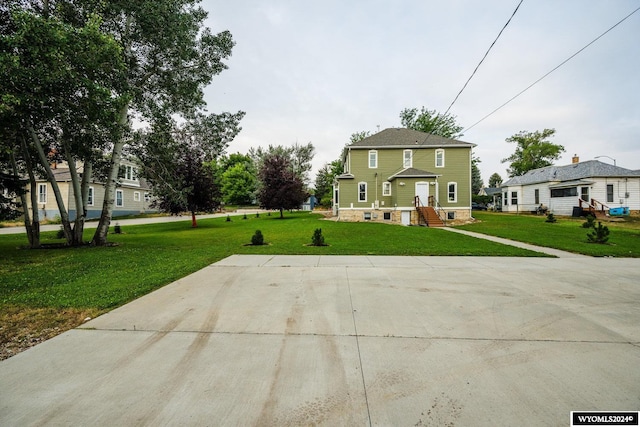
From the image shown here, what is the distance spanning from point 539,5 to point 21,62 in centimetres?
1324

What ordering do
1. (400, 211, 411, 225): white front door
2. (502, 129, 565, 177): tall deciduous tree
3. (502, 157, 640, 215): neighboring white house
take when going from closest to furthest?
1. (400, 211, 411, 225): white front door
2. (502, 157, 640, 215): neighboring white house
3. (502, 129, 565, 177): tall deciduous tree

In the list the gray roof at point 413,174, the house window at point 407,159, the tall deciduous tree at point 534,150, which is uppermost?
the tall deciduous tree at point 534,150

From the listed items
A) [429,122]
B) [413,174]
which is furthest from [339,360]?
[429,122]

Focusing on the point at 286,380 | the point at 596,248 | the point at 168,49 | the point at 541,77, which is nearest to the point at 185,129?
the point at 168,49

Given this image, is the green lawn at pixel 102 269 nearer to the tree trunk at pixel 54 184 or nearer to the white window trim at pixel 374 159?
the tree trunk at pixel 54 184

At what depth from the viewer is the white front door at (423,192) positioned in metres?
21.6

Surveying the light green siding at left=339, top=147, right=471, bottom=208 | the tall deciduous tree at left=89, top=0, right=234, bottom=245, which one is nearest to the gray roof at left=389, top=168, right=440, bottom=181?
the light green siding at left=339, top=147, right=471, bottom=208

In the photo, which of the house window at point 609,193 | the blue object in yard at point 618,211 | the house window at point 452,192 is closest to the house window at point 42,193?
the house window at point 452,192

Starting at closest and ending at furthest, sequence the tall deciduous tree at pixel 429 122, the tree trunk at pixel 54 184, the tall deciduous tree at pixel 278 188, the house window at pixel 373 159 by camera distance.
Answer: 1. the tree trunk at pixel 54 184
2. the house window at pixel 373 159
3. the tall deciduous tree at pixel 278 188
4. the tall deciduous tree at pixel 429 122

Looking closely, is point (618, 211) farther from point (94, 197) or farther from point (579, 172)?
point (94, 197)

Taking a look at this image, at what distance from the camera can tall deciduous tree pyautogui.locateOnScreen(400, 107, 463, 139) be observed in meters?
35.8

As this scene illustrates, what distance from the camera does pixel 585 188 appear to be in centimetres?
2381

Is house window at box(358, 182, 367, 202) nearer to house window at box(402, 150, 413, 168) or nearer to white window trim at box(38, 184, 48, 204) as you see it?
house window at box(402, 150, 413, 168)

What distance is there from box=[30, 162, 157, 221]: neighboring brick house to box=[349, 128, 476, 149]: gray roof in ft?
60.4
